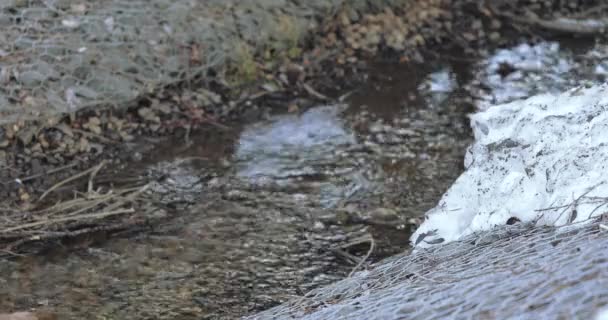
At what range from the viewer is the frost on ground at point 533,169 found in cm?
297

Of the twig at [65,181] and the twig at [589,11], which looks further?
the twig at [589,11]

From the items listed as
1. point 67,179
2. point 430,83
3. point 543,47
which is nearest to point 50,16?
point 67,179

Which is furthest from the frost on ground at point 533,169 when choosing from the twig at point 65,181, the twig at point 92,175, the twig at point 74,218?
the twig at point 65,181

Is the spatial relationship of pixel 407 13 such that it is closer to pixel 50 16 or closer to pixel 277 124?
pixel 277 124

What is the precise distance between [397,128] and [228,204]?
1.37 m

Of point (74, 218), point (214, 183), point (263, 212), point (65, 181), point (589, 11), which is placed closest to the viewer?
point (74, 218)

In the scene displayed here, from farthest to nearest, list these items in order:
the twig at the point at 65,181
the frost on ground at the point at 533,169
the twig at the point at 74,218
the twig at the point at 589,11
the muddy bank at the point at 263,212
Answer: the twig at the point at 589,11, the twig at the point at 65,181, the twig at the point at 74,218, the muddy bank at the point at 263,212, the frost on ground at the point at 533,169

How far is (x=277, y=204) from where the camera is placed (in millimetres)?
4590

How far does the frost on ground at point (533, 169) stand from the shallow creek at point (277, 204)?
27.0 inches

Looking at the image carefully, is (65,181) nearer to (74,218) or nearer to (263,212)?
(74,218)

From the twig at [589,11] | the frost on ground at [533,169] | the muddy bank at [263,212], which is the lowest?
the muddy bank at [263,212]

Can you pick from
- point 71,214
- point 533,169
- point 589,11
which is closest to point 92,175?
point 71,214

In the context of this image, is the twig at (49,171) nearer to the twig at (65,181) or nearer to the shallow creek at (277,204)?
the twig at (65,181)

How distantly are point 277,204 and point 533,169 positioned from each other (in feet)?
5.65
